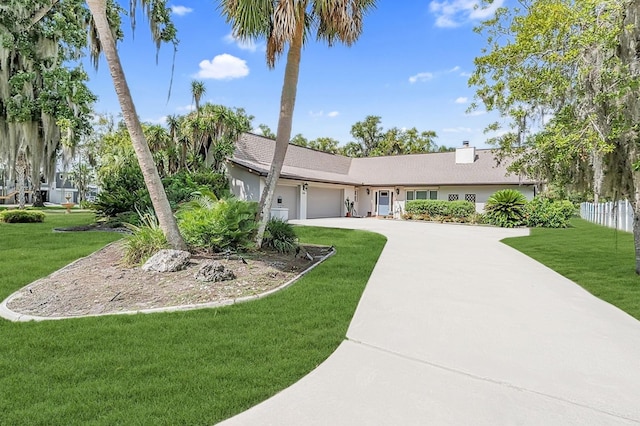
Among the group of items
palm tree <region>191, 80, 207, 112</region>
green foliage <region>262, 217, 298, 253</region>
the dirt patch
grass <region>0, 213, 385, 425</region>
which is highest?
palm tree <region>191, 80, 207, 112</region>

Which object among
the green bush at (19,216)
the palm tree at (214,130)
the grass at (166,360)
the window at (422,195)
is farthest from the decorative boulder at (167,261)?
the window at (422,195)

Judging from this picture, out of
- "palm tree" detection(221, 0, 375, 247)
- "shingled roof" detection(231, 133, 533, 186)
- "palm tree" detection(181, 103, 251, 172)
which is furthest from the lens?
"shingled roof" detection(231, 133, 533, 186)

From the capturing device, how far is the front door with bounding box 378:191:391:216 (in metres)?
29.6

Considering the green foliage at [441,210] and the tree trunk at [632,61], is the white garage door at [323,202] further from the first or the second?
the tree trunk at [632,61]

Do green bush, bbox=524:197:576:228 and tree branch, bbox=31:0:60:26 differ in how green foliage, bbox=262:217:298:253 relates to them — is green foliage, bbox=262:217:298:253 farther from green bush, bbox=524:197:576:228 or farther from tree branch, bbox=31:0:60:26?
green bush, bbox=524:197:576:228

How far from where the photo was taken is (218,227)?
24.8ft

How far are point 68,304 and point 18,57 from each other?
8927 millimetres

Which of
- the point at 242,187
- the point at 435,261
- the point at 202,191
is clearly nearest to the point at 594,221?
the point at 435,261

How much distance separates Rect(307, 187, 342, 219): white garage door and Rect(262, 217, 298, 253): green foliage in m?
15.8

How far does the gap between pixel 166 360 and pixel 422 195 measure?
87.6ft

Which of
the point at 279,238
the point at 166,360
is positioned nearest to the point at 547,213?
the point at 279,238

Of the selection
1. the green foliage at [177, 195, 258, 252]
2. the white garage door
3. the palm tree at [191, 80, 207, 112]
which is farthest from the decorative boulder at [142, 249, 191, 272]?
the palm tree at [191, 80, 207, 112]

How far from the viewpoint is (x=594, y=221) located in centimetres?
2295

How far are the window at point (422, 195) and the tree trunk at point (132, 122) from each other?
23679mm
